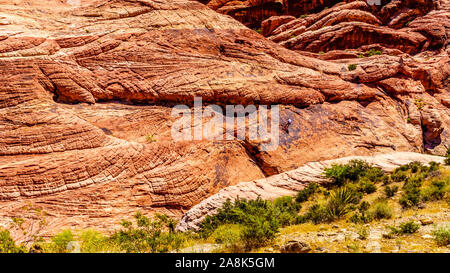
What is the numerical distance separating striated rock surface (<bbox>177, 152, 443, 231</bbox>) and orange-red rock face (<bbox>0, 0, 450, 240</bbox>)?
33.1 inches

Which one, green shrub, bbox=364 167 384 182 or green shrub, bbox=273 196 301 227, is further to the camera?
green shrub, bbox=364 167 384 182

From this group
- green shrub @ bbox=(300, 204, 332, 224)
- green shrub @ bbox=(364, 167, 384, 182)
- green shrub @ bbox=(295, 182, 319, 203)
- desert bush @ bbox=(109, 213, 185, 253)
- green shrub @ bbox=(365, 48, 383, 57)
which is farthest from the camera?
green shrub @ bbox=(365, 48, 383, 57)

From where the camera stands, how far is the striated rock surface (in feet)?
37.7

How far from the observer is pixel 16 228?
373 inches

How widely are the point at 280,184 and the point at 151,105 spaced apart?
7.70 meters

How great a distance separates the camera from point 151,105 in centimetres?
1485

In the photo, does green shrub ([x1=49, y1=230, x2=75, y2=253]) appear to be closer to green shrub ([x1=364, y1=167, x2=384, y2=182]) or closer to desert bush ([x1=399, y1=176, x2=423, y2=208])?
desert bush ([x1=399, y1=176, x2=423, y2=208])

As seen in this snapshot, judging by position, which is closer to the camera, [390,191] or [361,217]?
[361,217]

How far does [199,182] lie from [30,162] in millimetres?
6828

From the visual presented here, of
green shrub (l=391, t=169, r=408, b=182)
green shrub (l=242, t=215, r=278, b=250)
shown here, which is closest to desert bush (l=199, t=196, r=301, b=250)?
green shrub (l=242, t=215, r=278, b=250)

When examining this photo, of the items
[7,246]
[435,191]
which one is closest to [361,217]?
[435,191]

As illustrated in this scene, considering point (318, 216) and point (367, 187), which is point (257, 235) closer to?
point (318, 216)

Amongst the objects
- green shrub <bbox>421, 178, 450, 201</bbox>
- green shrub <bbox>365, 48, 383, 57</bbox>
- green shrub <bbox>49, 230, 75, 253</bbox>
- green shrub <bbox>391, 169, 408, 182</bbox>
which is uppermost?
green shrub <bbox>365, 48, 383, 57</bbox>

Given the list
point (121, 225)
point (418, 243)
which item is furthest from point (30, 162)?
point (418, 243)
